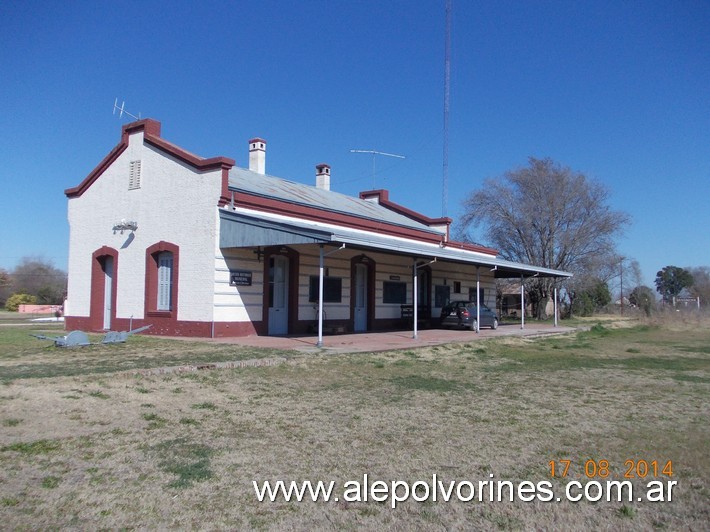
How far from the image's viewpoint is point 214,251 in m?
18.1

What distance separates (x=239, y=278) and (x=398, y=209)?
14.2m

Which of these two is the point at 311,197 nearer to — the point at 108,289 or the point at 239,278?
the point at 239,278

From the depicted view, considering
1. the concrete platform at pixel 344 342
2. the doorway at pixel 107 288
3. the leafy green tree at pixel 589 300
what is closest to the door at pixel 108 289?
the doorway at pixel 107 288

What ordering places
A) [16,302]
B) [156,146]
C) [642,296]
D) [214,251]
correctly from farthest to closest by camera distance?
[642,296]
[16,302]
[156,146]
[214,251]

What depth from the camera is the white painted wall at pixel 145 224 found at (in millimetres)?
18484

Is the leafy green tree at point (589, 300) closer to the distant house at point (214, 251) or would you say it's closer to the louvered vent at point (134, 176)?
the distant house at point (214, 251)

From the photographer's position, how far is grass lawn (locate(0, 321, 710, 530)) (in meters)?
4.50

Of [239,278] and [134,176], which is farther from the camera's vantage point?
[134,176]

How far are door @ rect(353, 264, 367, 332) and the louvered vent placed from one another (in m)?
8.42

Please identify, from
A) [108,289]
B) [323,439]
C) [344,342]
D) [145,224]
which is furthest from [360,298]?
[323,439]

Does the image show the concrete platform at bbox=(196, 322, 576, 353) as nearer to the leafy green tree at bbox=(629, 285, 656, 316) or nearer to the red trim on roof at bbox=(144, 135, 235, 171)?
the red trim on roof at bbox=(144, 135, 235, 171)

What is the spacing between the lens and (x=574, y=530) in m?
4.23

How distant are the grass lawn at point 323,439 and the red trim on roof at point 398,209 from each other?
18164 millimetres

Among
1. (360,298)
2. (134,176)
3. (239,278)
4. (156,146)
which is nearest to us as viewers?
(239,278)
